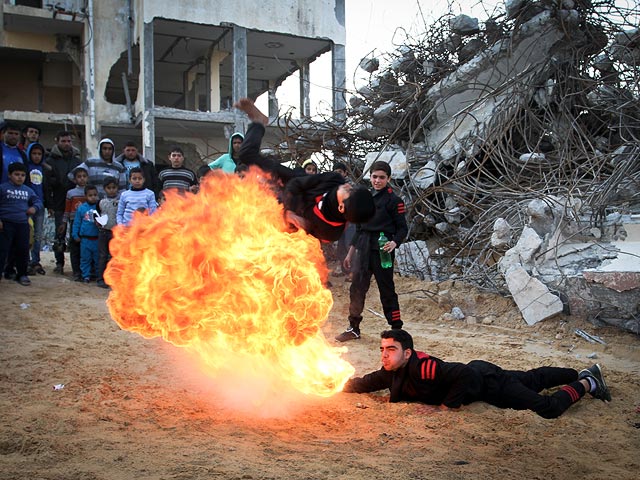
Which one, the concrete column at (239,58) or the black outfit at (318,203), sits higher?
the concrete column at (239,58)

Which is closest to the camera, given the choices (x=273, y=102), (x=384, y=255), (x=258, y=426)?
(x=258, y=426)

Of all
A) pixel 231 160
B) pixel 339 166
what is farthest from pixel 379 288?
pixel 339 166

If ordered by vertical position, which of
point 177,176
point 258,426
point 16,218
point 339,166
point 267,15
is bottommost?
point 258,426

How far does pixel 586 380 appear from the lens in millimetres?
4773

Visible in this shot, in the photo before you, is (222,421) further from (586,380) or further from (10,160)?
(10,160)

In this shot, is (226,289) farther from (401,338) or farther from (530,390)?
(530,390)

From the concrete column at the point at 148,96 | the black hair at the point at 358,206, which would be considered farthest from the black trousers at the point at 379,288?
the concrete column at the point at 148,96

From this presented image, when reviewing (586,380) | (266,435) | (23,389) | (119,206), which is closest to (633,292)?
(586,380)

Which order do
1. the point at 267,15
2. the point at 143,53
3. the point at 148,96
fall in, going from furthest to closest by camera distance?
the point at 267,15, the point at 148,96, the point at 143,53

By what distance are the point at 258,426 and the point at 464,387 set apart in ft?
5.27

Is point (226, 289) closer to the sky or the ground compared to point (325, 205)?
closer to the ground

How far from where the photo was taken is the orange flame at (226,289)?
4.64 metres

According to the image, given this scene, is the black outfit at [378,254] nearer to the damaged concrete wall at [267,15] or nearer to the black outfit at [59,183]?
the black outfit at [59,183]

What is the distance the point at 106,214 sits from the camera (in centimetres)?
903
